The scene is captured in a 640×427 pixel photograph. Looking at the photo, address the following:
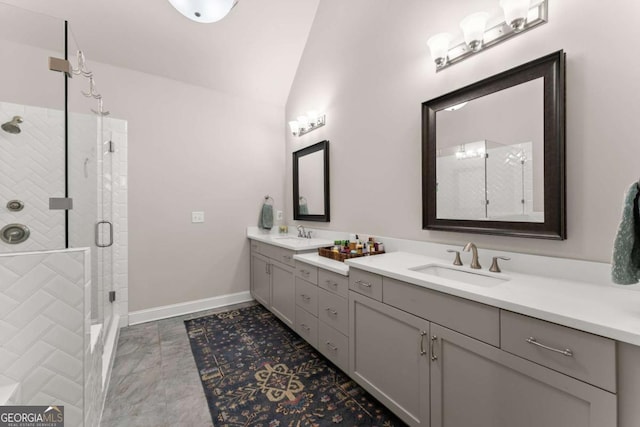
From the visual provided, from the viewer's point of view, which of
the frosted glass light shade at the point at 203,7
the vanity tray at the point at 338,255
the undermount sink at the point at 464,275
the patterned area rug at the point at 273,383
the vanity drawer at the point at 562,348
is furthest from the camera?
the vanity tray at the point at 338,255

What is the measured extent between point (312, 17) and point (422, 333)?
320 centimetres

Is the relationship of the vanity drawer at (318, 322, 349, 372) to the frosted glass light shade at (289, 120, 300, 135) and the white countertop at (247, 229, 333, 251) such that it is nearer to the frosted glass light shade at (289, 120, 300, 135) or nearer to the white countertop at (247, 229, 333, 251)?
the white countertop at (247, 229, 333, 251)

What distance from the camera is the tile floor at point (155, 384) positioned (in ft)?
4.85

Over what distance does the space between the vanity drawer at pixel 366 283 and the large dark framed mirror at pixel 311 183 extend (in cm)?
117

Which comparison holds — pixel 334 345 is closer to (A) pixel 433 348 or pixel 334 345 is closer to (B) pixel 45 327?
(A) pixel 433 348

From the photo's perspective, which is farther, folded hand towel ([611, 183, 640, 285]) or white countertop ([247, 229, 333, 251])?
white countertop ([247, 229, 333, 251])

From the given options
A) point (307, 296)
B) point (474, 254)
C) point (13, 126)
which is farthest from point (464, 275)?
point (13, 126)

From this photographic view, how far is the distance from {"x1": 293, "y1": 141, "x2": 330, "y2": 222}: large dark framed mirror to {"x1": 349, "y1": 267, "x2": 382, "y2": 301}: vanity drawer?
1.17 m

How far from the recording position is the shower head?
168 centimetres

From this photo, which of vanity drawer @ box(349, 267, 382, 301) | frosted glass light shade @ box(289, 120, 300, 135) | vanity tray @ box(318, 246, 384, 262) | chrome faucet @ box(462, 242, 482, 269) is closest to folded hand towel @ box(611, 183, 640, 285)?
chrome faucet @ box(462, 242, 482, 269)

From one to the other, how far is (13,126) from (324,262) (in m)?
2.24

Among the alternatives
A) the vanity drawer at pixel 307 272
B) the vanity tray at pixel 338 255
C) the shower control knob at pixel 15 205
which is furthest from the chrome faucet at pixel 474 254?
the shower control knob at pixel 15 205

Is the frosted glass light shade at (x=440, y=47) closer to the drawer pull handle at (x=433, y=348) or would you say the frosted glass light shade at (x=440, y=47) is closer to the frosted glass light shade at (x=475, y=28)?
the frosted glass light shade at (x=475, y=28)

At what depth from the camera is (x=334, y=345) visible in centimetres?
183
